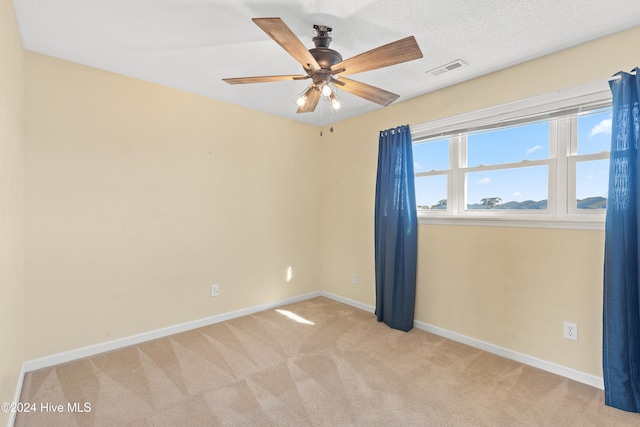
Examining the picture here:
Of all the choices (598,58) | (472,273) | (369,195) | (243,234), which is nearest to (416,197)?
(369,195)

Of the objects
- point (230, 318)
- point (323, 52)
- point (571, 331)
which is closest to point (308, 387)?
point (230, 318)

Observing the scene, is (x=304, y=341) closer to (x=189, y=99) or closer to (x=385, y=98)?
(x=385, y=98)

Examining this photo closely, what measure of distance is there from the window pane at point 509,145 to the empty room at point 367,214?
0.02m

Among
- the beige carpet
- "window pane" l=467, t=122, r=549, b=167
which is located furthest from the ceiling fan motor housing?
the beige carpet

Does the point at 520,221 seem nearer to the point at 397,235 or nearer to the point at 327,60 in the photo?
the point at 397,235

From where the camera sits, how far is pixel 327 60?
5.73ft

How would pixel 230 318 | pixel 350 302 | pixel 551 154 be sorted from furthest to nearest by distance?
pixel 350 302
pixel 230 318
pixel 551 154

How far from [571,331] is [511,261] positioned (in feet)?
1.99

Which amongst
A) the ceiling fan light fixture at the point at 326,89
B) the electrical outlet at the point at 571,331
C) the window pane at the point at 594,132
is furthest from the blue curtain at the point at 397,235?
the ceiling fan light fixture at the point at 326,89

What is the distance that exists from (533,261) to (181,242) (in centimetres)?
317

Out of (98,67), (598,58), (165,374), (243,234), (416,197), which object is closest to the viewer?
(598,58)

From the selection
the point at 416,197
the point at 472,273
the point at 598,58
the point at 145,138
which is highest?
the point at 598,58

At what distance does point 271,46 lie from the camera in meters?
2.12

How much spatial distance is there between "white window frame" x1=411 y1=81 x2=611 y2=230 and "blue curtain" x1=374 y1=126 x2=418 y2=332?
0.41 meters
